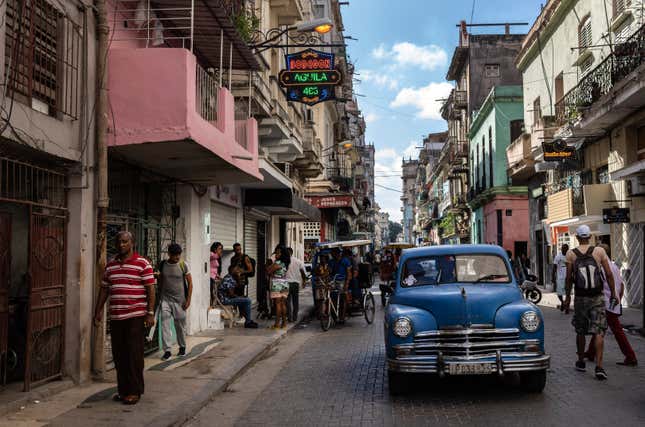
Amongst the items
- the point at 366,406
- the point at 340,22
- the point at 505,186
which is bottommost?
the point at 366,406

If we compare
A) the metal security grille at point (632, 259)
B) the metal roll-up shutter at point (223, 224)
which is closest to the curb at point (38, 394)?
the metal roll-up shutter at point (223, 224)

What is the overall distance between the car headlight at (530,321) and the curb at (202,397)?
361 centimetres

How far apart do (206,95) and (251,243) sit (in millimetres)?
9735

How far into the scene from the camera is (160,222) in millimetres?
12078

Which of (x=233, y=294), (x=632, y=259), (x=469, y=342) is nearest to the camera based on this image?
(x=469, y=342)

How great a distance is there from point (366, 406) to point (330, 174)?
1362 inches

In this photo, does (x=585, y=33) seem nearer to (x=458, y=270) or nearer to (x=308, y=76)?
(x=308, y=76)

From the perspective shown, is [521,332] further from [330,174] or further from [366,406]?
[330,174]

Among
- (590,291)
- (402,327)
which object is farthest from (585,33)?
(402,327)

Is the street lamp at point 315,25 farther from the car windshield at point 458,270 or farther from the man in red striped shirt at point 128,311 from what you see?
the man in red striped shirt at point 128,311

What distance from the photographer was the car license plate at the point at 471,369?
701cm

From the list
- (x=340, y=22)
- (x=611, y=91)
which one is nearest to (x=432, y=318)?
(x=611, y=91)

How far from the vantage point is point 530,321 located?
23.7ft

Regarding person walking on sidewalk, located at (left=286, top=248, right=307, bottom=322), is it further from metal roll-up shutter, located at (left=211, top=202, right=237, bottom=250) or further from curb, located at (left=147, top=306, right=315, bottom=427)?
curb, located at (left=147, top=306, right=315, bottom=427)
